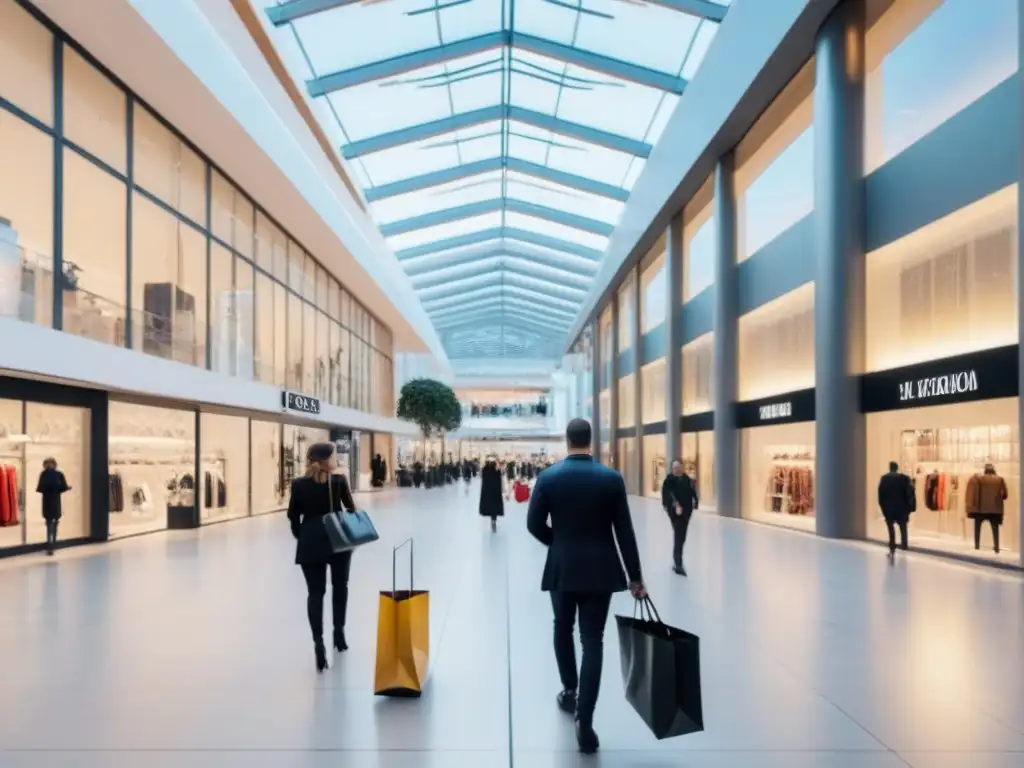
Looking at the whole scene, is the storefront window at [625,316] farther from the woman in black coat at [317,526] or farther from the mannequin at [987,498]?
the woman in black coat at [317,526]

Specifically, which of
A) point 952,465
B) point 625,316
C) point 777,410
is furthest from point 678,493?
point 625,316

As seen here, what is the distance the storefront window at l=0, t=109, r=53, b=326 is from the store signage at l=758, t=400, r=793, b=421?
44.2 ft

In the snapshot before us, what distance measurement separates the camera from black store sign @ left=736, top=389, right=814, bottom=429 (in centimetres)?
1758

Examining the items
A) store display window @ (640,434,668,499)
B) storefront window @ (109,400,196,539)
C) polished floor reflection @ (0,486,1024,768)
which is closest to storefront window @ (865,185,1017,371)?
polished floor reflection @ (0,486,1024,768)

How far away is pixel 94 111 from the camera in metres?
14.9

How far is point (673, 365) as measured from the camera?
29.2 m

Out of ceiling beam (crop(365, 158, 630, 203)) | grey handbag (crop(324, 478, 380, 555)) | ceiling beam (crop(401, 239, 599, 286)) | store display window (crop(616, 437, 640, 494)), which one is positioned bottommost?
store display window (crop(616, 437, 640, 494))

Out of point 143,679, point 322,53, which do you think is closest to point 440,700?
point 143,679

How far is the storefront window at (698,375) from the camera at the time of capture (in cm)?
2623

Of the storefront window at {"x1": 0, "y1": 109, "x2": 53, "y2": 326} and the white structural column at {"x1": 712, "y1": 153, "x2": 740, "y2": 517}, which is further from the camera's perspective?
the white structural column at {"x1": 712, "y1": 153, "x2": 740, "y2": 517}

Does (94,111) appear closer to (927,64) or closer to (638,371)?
(927,64)

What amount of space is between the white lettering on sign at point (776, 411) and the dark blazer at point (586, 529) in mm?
Result: 14701

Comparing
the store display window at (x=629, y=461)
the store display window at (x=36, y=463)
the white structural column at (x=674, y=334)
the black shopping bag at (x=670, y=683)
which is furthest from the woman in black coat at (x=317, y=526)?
the store display window at (x=629, y=461)

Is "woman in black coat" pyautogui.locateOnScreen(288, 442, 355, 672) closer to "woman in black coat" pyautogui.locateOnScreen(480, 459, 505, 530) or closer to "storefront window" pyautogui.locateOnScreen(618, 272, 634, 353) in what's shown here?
"woman in black coat" pyautogui.locateOnScreen(480, 459, 505, 530)
